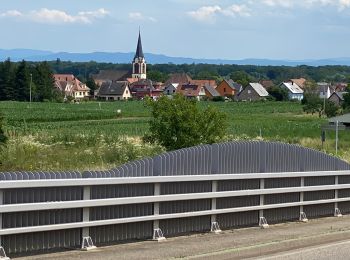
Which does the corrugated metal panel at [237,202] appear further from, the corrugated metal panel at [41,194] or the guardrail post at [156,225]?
the corrugated metal panel at [41,194]

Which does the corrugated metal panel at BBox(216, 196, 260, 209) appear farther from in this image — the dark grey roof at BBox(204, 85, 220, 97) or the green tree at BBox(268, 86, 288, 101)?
→ the dark grey roof at BBox(204, 85, 220, 97)

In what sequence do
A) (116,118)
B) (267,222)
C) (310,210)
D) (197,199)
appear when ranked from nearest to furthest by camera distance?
(197,199) → (267,222) → (310,210) → (116,118)

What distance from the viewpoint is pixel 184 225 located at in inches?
417

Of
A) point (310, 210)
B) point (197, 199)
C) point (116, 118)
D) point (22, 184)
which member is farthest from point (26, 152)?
point (116, 118)

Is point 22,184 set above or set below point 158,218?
above

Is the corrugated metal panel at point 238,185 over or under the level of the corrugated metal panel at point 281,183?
→ over

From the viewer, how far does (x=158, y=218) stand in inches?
390

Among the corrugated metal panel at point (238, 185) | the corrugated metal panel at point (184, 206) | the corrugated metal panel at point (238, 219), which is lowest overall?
the corrugated metal panel at point (238, 219)

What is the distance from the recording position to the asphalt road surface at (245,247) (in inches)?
353

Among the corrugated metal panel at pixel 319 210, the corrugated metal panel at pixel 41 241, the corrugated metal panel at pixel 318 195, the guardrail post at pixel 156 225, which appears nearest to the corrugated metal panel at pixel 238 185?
the guardrail post at pixel 156 225

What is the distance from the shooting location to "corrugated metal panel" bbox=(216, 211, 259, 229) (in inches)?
442

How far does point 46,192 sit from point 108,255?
3.39 ft

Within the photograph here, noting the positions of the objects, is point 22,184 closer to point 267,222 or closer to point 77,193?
point 77,193

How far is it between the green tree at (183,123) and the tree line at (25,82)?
100 metres
